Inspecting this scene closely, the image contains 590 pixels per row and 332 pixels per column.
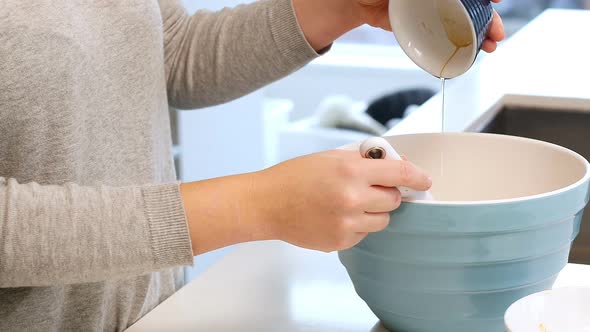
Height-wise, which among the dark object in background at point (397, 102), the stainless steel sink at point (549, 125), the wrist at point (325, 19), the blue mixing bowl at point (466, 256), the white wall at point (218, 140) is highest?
the wrist at point (325, 19)

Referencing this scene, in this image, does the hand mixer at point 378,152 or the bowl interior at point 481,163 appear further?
the bowl interior at point 481,163

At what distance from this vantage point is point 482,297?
2.81 ft

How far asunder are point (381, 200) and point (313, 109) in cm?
311

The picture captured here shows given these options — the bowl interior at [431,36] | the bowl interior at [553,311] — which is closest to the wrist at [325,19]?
the bowl interior at [431,36]

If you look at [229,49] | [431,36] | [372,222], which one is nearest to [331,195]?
[372,222]

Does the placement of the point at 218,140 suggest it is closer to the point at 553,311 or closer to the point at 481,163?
the point at 481,163

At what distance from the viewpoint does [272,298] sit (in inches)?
41.1

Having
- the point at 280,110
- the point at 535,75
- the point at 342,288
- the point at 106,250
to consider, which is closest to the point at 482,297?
the point at 342,288

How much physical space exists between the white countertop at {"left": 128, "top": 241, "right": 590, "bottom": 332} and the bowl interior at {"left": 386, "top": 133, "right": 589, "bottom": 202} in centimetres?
12

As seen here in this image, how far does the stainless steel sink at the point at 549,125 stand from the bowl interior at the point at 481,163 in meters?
0.43

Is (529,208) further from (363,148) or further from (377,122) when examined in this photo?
(377,122)

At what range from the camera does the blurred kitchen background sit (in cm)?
265

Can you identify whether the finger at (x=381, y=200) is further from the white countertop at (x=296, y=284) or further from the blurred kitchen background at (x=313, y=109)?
the blurred kitchen background at (x=313, y=109)

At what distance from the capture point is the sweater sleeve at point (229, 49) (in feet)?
4.24
